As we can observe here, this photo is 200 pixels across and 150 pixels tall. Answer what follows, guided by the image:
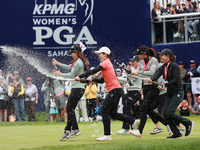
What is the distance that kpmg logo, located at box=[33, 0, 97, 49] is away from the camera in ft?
87.1

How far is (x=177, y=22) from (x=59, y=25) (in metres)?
6.18

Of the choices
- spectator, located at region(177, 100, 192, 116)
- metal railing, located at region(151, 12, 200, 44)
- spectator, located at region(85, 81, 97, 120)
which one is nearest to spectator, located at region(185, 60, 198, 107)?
spectator, located at region(177, 100, 192, 116)

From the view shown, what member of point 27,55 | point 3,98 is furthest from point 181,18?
point 3,98

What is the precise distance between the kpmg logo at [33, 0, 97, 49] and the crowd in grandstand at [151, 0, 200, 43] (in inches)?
136

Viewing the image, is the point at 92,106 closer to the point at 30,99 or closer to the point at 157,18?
the point at 30,99

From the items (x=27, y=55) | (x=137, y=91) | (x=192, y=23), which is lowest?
(x=137, y=91)

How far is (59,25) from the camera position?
1046 inches

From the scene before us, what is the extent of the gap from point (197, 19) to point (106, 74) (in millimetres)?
14594

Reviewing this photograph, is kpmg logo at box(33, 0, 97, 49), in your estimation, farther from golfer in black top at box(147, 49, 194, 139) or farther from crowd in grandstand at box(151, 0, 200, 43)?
golfer in black top at box(147, 49, 194, 139)

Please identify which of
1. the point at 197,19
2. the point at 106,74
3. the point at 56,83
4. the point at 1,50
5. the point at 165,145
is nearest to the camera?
the point at 165,145

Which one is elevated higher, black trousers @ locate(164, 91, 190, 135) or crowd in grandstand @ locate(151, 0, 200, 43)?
crowd in grandstand @ locate(151, 0, 200, 43)

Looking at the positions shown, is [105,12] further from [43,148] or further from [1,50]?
[43,148]

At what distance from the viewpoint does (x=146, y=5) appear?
86.4ft

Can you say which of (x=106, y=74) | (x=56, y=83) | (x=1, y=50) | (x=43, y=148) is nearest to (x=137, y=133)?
(x=106, y=74)
